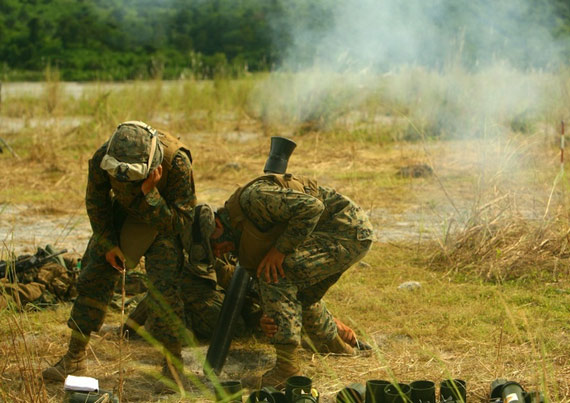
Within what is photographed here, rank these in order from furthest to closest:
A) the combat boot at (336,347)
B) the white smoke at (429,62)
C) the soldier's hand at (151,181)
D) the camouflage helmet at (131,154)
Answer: the white smoke at (429,62) < the combat boot at (336,347) < the soldier's hand at (151,181) < the camouflage helmet at (131,154)

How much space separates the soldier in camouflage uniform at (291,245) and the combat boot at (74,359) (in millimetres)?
823

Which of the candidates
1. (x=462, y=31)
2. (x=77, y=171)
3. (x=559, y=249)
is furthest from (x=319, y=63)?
(x=559, y=249)

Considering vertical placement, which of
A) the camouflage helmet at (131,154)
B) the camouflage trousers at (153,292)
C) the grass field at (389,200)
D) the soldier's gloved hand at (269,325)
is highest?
the camouflage helmet at (131,154)

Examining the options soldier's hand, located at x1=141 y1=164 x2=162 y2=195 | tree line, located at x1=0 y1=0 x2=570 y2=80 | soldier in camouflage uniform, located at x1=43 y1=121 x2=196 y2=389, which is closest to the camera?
soldier's hand, located at x1=141 y1=164 x2=162 y2=195

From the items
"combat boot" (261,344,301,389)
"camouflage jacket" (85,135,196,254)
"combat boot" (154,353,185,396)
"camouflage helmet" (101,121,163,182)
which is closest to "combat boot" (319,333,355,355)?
"combat boot" (261,344,301,389)

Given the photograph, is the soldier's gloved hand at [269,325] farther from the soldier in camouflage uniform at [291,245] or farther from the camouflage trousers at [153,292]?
the camouflage trousers at [153,292]

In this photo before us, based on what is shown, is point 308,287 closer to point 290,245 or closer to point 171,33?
point 290,245

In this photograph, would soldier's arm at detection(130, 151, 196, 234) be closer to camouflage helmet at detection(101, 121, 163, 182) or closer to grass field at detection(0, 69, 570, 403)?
camouflage helmet at detection(101, 121, 163, 182)

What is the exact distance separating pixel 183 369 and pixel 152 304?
1.23ft

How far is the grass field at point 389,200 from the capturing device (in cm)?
432

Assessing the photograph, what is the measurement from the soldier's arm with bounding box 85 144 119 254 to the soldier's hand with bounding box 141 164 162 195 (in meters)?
0.23

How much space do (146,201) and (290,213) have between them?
70cm

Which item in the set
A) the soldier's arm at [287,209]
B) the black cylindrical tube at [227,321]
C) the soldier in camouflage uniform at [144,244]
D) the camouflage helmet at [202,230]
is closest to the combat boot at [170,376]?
the soldier in camouflage uniform at [144,244]

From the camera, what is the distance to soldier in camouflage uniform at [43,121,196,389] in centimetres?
411
